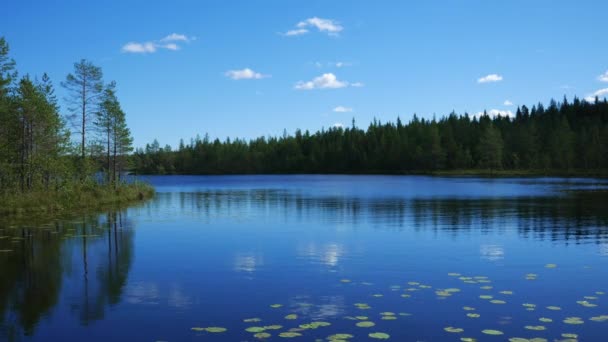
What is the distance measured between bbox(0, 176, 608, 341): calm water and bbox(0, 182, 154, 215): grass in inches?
239

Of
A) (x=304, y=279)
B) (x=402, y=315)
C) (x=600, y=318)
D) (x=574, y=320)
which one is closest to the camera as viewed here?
(x=574, y=320)

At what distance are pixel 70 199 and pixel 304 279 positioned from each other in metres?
34.8

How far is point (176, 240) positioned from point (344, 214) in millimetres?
17042

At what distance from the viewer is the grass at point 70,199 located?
135ft

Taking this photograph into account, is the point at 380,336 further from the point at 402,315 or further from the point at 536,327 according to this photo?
the point at 536,327

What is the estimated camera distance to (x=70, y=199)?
154ft

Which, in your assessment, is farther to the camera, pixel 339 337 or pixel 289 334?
pixel 289 334

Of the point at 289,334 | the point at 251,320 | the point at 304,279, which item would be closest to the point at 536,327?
the point at 289,334

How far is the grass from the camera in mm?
41219

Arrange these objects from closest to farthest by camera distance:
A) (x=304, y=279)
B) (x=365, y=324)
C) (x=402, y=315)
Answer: (x=365, y=324) → (x=402, y=315) → (x=304, y=279)

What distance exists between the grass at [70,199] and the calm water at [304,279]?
6067 mm

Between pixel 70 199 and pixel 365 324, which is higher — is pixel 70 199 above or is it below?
above

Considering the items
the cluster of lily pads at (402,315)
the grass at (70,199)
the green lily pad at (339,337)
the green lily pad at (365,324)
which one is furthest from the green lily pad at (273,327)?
the grass at (70,199)

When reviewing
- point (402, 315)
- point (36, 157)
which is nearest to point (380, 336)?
point (402, 315)
